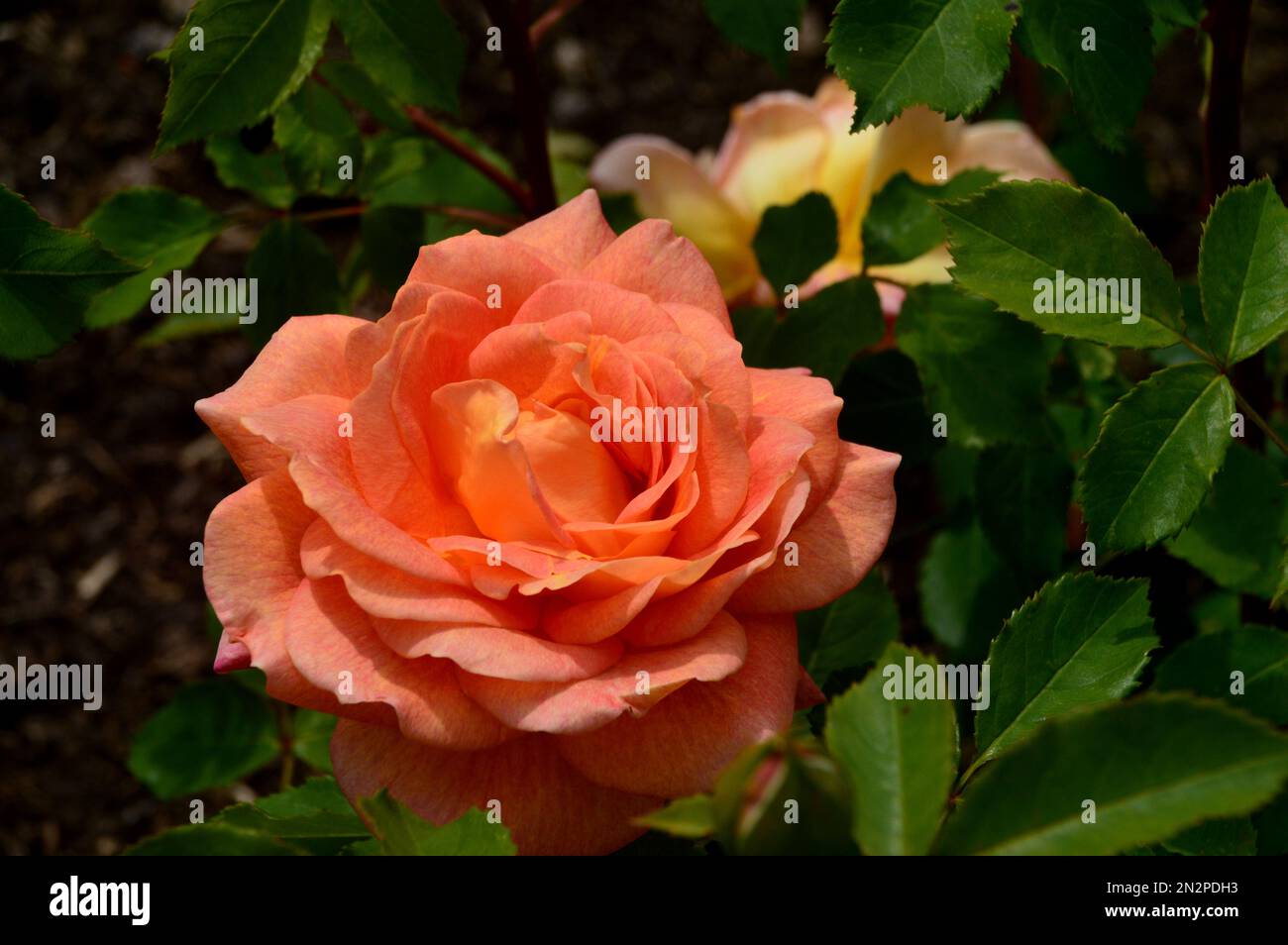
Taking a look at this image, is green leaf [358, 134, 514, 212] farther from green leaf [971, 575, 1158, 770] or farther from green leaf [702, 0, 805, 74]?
green leaf [971, 575, 1158, 770]

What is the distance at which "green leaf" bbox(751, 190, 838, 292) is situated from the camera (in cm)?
121

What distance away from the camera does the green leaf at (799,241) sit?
121 centimetres

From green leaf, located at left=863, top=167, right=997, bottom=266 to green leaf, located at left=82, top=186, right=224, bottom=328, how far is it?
Result: 63 cm

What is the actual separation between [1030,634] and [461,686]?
Answer: 0.42m

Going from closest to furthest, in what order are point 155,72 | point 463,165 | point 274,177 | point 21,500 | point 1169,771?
point 1169,771
point 274,177
point 463,165
point 21,500
point 155,72

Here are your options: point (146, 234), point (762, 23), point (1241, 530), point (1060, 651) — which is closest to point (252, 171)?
point (146, 234)

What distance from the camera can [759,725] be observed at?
0.80 metres

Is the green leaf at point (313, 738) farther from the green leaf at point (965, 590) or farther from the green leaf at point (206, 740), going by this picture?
the green leaf at point (965, 590)

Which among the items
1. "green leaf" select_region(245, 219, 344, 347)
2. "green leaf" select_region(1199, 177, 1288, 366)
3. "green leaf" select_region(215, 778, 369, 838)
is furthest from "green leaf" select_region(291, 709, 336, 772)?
"green leaf" select_region(1199, 177, 1288, 366)

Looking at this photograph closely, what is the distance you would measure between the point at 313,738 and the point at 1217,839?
2.95 feet

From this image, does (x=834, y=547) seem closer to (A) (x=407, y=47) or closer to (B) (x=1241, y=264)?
(B) (x=1241, y=264)

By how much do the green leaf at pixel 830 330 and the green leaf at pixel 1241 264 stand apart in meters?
0.29

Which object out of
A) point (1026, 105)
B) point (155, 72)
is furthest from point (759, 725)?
point (155, 72)
